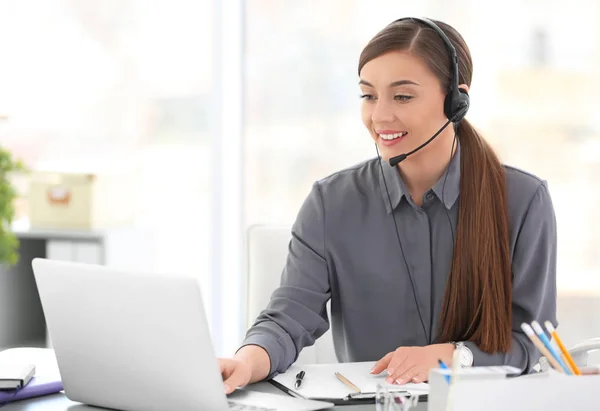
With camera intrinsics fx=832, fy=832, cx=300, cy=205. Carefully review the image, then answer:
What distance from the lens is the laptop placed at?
3.34 feet

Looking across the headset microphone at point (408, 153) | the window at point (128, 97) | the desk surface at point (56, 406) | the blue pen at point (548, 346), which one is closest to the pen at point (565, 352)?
the blue pen at point (548, 346)

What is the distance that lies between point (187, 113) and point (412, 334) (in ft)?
7.37

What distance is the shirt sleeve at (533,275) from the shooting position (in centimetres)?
149

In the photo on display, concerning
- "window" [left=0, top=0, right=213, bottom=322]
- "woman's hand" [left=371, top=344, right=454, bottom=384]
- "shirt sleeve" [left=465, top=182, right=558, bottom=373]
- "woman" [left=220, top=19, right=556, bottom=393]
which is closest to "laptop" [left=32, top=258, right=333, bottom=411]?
"woman's hand" [left=371, top=344, right=454, bottom=384]

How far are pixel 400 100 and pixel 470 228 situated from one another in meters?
0.28

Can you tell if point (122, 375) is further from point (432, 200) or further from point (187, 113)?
point (187, 113)

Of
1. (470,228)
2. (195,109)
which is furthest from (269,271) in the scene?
(195,109)

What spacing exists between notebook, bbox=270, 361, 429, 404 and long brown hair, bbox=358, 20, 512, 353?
10.0 inches

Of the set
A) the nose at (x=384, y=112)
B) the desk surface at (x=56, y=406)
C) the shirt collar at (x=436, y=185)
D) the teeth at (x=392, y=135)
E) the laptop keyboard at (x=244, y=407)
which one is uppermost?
the nose at (x=384, y=112)

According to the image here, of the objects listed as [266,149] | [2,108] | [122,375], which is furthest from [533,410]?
[2,108]

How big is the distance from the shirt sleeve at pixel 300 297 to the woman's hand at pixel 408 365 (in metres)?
0.18

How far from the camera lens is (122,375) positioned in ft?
3.61

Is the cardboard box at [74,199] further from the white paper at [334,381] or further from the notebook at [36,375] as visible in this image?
the white paper at [334,381]

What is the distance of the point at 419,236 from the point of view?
1.65 m
